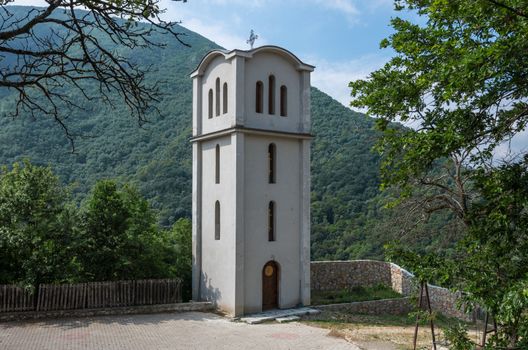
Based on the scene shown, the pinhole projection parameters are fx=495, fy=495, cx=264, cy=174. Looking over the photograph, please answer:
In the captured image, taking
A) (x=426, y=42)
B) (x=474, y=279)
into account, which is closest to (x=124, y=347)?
(x=474, y=279)

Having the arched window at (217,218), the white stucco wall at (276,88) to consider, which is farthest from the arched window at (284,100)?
the arched window at (217,218)

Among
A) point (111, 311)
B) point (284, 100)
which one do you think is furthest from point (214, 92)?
point (111, 311)

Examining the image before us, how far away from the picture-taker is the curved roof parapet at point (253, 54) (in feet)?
64.6

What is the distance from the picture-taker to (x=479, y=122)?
8.22m

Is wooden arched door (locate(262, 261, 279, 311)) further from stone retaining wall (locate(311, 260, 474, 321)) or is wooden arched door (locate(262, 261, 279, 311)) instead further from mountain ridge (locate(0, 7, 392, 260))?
mountain ridge (locate(0, 7, 392, 260))

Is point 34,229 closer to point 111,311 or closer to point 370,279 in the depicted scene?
point 111,311

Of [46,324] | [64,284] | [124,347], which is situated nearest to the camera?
[124,347]

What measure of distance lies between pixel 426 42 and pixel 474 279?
4763 millimetres

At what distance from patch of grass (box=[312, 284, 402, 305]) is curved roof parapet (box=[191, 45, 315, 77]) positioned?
10409 millimetres

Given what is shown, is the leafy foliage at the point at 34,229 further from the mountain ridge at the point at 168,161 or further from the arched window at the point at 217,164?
the mountain ridge at the point at 168,161

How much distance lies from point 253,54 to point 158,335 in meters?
11.3

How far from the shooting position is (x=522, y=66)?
7.58 meters

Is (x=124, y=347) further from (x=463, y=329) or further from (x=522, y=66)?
(x=522, y=66)

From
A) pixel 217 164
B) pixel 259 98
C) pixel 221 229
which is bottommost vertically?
pixel 221 229
